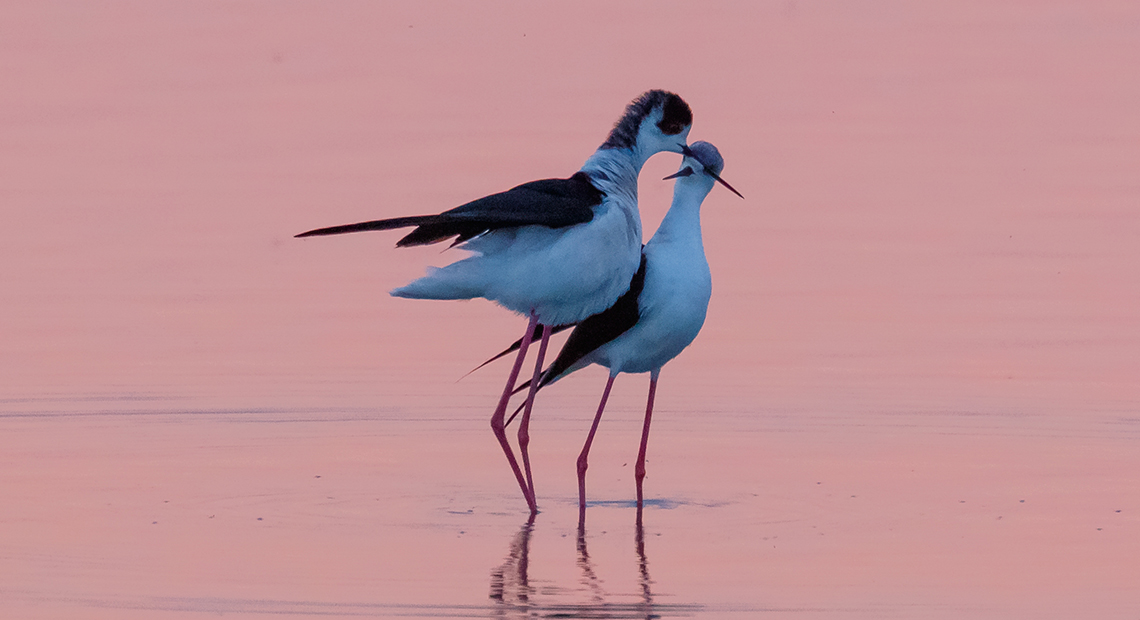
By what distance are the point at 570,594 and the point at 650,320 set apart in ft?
7.82

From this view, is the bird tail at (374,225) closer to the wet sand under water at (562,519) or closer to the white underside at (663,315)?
the wet sand under water at (562,519)

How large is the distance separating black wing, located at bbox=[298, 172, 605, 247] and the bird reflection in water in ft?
4.81

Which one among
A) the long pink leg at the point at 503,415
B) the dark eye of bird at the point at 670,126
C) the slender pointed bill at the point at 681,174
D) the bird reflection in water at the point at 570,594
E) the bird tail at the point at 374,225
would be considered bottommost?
the bird reflection in water at the point at 570,594

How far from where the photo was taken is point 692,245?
10133 millimetres

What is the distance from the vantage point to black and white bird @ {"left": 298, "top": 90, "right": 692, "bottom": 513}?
8898mm

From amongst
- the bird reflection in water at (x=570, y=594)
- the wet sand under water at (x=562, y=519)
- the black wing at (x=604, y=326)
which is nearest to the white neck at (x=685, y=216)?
the black wing at (x=604, y=326)

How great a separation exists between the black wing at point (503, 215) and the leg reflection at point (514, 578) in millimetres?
1412

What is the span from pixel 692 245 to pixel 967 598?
3.00 m

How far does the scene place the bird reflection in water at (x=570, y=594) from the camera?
7391 mm

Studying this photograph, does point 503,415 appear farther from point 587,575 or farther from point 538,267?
point 587,575

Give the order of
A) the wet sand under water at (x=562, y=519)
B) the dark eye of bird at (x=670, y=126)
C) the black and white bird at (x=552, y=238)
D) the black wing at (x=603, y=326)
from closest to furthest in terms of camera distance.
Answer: the wet sand under water at (x=562, y=519) → the black and white bird at (x=552, y=238) → the black wing at (x=603, y=326) → the dark eye of bird at (x=670, y=126)

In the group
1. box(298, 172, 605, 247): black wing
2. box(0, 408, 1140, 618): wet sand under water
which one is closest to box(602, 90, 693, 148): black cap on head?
box(298, 172, 605, 247): black wing

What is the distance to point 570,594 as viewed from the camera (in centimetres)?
771

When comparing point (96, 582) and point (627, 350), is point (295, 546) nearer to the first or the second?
point (96, 582)
